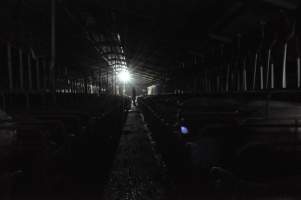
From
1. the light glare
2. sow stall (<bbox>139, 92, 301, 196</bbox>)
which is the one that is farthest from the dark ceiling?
the light glare

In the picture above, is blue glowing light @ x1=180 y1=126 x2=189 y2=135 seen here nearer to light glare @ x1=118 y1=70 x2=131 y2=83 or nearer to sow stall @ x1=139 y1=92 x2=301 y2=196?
sow stall @ x1=139 y1=92 x2=301 y2=196

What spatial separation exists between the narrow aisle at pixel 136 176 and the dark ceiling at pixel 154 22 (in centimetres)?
329

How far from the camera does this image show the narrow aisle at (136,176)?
3.70 meters

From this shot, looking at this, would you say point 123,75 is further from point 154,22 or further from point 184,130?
point 184,130

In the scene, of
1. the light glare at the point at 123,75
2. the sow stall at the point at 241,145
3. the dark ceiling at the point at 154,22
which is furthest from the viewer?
the light glare at the point at 123,75

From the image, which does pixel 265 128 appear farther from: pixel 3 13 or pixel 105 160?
pixel 3 13

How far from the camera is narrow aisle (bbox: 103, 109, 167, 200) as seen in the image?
370cm

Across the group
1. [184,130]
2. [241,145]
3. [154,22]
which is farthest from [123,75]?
[241,145]

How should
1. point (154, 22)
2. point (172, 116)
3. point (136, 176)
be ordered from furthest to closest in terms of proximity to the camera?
point (154, 22) → point (136, 176) → point (172, 116)

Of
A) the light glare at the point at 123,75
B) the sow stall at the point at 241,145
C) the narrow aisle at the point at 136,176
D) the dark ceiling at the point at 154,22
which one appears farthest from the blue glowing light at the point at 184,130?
the light glare at the point at 123,75

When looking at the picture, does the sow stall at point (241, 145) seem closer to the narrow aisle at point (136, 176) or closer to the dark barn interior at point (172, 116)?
the dark barn interior at point (172, 116)

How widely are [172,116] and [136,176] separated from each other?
1.16 meters

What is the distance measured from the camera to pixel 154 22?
878 cm

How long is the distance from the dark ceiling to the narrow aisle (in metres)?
3.29
